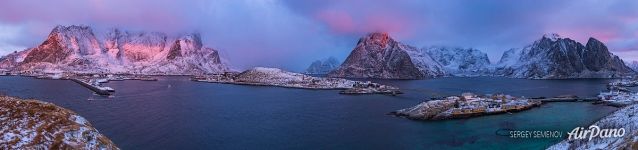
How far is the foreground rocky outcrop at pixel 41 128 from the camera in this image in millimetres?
26625

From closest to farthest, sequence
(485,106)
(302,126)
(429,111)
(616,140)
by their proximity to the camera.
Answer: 1. (616,140)
2. (302,126)
3. (429,111)
4. (485,106)

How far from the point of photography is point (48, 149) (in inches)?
1041

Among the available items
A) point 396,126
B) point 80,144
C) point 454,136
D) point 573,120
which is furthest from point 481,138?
point 80,144

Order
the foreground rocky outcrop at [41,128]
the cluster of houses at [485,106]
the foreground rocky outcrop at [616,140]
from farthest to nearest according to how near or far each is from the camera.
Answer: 1. the cluster of houses at [485,106]
2. the foreground rocky outcrop at [616,140]
3. the foreground rocky outcrop at [41,128]

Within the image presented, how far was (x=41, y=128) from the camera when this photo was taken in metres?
27.9

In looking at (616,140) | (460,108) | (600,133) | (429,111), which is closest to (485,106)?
(460,108)

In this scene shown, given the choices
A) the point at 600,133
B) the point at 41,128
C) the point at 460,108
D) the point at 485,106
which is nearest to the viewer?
the point at 41,128

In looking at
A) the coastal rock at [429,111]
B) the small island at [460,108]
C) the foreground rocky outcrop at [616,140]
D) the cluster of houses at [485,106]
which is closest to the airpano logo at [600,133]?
the foreground rocky outcrop at [616,140]

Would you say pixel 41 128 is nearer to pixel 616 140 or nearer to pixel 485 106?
pixel 616 140

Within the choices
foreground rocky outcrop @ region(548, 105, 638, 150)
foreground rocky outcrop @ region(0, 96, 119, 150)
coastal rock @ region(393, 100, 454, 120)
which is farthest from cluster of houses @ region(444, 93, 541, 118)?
foreground rocky outcrop @ region(0, 96, 119, 150)

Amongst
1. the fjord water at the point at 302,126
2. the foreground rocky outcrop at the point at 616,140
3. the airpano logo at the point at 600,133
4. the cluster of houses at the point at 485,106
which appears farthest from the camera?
the cluster of houses at the point at 485,106

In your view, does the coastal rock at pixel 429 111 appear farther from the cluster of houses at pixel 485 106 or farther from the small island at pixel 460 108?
the cluster of houses at pixel 485 106

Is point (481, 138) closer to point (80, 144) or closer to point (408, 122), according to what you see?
point (408, 122)

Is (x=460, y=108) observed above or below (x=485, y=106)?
below
